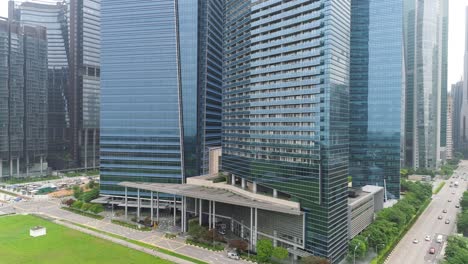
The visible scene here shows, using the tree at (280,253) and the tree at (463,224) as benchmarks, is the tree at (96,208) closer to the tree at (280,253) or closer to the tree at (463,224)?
the tree at (280,253)

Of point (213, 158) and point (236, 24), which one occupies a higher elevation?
point (236, 24)

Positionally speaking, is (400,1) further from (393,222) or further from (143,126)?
(143,126)

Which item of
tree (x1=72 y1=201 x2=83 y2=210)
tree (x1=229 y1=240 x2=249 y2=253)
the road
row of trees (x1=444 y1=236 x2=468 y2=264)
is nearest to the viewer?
row of trees (x1=444 y1=236 x2=468 y2=264)

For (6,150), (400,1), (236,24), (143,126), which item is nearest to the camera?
(236,24)

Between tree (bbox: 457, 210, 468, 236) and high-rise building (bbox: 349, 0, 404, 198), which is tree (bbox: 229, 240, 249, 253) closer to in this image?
tree (bbox: 457, 210, 468, 236)

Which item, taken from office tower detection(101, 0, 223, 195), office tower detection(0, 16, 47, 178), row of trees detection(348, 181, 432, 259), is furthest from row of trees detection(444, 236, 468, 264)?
office tower detection(0, 16, 47, 178)

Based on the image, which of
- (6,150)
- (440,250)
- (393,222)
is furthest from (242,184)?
(6,150)

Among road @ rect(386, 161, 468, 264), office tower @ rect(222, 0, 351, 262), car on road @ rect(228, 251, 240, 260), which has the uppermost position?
office tower @ rect(222, 0, 351, 262)

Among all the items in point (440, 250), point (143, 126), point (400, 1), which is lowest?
point (440, 250)
